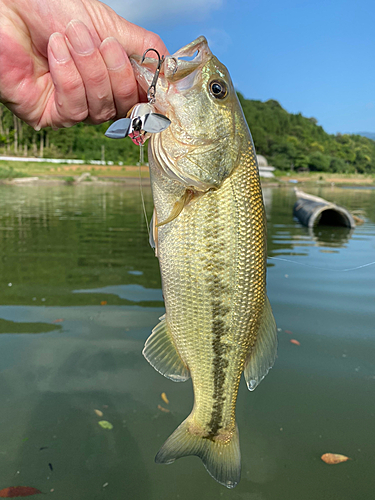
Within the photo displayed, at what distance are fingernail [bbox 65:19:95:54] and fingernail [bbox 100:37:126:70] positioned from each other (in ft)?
0.24

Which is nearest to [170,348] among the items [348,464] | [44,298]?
[348,464]

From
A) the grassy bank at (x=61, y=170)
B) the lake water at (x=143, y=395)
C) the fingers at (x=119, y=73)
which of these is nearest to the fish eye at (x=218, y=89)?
the fingers at (x=119, y=73)

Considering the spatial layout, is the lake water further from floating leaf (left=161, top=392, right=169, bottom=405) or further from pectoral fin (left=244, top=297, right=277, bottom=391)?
pectoral fin (left=244, top=297, right=277, bottom=391)

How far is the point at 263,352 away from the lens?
2.44 m

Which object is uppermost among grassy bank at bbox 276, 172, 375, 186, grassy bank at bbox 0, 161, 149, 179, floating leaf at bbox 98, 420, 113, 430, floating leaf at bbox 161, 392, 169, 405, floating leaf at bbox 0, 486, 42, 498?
grassy bank at bbox 276, 172, 375, 186

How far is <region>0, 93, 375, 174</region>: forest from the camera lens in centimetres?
7250

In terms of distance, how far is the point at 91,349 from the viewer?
493 cm

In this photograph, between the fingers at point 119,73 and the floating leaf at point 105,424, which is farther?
the floating leaf at point 105,424

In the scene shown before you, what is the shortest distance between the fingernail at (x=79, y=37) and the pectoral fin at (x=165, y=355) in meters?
1.75

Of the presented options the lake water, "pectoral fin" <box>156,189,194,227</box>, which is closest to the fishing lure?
"pectoral fin" <box>156,189,194,227</box>

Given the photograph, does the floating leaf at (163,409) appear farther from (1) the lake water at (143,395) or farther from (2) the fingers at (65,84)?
(2) the fingers at (65,84)

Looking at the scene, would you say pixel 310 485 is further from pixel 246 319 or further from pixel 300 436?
pixel 246 319

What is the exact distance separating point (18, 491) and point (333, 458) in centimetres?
275

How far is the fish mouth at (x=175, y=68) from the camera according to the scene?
2.06m
